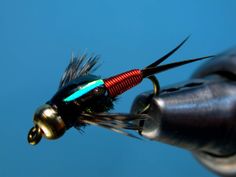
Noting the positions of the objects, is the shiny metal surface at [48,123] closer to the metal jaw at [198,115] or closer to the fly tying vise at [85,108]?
the fly tying vise at [85,108]

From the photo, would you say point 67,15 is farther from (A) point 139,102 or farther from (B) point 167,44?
(A) point 139,102

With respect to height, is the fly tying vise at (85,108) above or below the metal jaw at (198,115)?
above

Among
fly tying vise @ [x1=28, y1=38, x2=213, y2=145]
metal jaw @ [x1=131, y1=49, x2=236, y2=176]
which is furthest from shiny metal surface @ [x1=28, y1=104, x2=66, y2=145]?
metal jaw @ [x1=131, y1=49, x2=236, y2=176]

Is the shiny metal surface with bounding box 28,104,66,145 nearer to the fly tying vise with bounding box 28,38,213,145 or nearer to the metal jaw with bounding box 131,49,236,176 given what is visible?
the fly tying vise with bounding box 28,38,213,145

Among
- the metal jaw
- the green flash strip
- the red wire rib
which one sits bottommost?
the metal jaw

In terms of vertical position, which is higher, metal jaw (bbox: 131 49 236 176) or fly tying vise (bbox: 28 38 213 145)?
fly tying vise (bbox: 28 38 213 145)

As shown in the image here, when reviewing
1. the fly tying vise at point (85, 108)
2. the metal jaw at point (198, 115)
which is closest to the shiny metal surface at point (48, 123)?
the fly tying vise at point (85, 108)

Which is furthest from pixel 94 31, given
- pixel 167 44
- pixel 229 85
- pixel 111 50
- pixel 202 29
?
pixel 229 85
